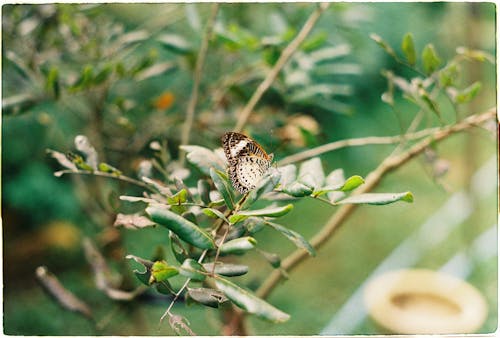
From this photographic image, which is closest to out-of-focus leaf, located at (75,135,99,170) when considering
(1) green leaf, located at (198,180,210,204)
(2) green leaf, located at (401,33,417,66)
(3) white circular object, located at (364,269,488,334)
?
(1) green leaf, located at (198,180,210,204)

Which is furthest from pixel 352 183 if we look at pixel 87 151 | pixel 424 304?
pixel 424 304

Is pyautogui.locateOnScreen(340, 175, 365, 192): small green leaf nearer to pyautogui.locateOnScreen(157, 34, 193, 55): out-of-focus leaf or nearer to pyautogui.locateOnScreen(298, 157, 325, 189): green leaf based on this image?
pyautogui.locateOnScreen(298, 157, 325, 189): green leaf

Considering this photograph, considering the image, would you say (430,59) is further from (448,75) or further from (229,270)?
(229,270)

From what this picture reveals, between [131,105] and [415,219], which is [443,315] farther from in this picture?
[131,105]

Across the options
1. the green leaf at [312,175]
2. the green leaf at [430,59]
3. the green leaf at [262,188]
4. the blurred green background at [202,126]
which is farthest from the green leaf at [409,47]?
the green leaf at [262,188]

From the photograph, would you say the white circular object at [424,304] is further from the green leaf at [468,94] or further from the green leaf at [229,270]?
the green leaf at [229,270]
